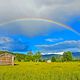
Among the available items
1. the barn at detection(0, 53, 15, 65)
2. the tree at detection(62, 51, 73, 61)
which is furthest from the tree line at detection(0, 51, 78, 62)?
the barn at detection(0, 53, 15, 65)

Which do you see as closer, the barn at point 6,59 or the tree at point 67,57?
the barn at point 6,59

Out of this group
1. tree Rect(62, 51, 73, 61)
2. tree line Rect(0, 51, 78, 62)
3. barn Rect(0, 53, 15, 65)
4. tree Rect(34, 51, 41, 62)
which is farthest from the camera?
tree Rect(34, 51, 41, 62)

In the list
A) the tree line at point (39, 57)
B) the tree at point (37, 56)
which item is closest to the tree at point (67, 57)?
the tree line at point (39, 57)

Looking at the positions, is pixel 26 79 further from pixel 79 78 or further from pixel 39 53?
pixel 39 53

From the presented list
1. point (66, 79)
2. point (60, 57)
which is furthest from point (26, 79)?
point (60, 57)

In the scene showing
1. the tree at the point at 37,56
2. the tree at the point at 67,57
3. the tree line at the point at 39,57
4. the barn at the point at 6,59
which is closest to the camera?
the barn at the point at 6,59

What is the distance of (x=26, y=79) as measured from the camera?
832 inches

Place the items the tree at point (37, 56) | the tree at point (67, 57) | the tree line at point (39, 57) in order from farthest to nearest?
the tree at point (37, 56), the tree at point (67, 57), the tree line at point (39, 57)

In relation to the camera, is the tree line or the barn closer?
the barn

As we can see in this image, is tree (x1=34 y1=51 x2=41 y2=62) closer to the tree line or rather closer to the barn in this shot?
the tree line

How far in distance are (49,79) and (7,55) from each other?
67675mm

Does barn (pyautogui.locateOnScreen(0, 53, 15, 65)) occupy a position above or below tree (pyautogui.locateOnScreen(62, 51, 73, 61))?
below

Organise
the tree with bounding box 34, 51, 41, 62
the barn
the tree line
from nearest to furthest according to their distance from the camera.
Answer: the barn, the tree line, the tree with bounding box 34, 51, 41, 62

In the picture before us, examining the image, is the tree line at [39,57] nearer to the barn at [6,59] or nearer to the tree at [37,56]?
the tree at [37,56]
